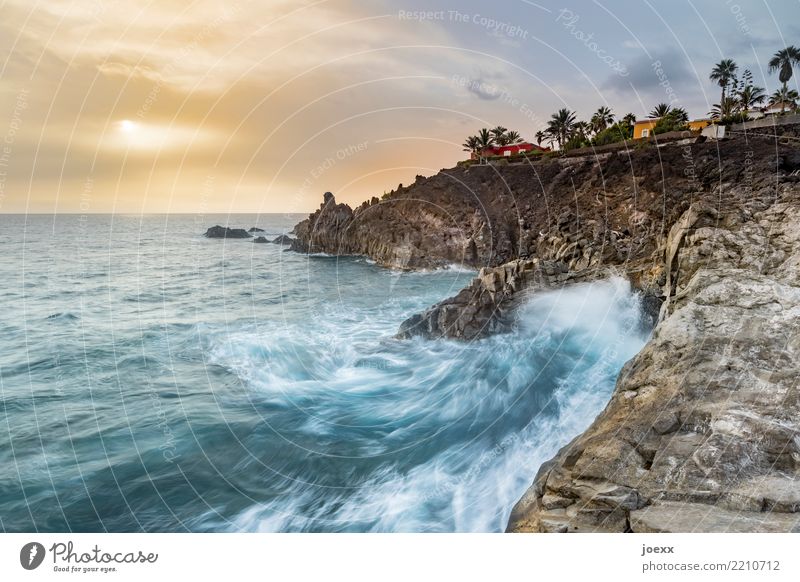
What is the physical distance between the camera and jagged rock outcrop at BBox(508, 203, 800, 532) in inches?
A: 175

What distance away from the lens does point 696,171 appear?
34.2 meters

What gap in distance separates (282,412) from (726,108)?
50925 millimetres

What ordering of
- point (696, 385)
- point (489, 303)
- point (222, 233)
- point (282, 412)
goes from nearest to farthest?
point (696, 385)
point (282, 412)
point (489, 303)
point (222, 233)

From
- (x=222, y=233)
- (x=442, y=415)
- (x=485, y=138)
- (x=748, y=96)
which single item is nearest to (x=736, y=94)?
(x=748, y=96)

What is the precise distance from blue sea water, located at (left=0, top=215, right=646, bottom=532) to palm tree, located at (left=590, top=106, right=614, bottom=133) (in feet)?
142

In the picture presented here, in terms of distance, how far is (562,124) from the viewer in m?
53.9

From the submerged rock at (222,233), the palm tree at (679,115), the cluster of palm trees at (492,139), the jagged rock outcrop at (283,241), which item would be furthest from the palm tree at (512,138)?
the submerged rock at (222,233)

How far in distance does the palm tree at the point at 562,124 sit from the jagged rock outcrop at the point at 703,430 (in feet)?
168

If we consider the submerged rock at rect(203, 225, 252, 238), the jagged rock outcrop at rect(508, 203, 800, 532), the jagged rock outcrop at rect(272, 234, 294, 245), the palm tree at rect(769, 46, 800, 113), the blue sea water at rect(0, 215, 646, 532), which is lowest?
the blue sea water at rect(0, 215, 646, 532)

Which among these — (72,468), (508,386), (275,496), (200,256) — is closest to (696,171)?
(508,386)

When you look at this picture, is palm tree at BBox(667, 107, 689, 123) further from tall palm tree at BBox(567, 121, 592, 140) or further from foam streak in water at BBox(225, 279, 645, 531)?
foam streak in water at BBox(225, 279, 645, 531)

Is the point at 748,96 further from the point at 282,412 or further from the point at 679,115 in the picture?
the point at 282,412

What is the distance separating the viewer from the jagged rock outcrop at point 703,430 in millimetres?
4445

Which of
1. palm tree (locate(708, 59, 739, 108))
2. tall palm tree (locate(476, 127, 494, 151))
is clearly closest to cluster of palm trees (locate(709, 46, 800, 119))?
palm tree (locate(708, 59, 739, 108))
